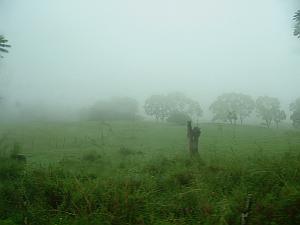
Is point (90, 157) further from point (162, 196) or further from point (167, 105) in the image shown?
point (167, 105)

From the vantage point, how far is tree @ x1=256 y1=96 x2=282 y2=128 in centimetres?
11212

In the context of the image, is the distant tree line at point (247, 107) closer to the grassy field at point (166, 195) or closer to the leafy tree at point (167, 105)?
the leafy tree at point (167, 105)

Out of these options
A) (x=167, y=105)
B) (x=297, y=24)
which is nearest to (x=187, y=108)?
(x=167, y=105)

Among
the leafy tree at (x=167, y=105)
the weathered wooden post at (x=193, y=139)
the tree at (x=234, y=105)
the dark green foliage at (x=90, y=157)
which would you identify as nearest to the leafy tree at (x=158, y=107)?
the leafy tree at (x=167, y=105)

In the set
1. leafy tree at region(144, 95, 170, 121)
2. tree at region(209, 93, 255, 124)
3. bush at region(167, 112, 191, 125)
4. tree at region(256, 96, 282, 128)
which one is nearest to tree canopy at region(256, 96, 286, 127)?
tree at region(256, 96, 282, 128)

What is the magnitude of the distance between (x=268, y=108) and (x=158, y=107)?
105 ft

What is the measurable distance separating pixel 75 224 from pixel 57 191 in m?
3.80

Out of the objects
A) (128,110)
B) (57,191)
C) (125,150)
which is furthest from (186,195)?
(128,110)

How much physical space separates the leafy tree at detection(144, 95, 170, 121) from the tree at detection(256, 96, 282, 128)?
27.1m

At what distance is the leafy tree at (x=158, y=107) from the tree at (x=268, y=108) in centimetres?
2706

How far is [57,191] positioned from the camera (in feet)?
50.3

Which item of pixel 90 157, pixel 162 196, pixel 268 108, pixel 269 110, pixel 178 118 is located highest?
pixel 268 108

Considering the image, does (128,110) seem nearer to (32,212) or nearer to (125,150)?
(125,150)

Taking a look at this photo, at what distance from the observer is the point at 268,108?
112500 millimetres
